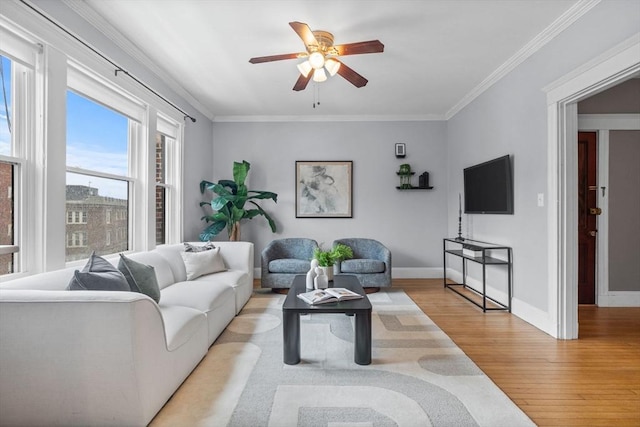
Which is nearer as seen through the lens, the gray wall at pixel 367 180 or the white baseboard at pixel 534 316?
the white baseboard at pixel 534 316

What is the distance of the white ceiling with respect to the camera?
263 cm

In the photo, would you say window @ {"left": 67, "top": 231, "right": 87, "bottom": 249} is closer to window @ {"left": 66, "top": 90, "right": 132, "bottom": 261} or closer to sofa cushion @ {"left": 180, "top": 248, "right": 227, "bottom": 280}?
window @ {"left": 66, "top": 90, "right": 132, "bottom": 261}

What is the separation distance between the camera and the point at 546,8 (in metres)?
2.66

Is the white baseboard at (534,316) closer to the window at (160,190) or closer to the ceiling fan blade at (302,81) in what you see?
the ceiling fan blade at (302,81)

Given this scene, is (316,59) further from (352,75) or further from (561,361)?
(561,361)

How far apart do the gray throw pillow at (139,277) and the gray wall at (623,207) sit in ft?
15.9

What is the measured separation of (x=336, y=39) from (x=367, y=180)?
9.16 ft

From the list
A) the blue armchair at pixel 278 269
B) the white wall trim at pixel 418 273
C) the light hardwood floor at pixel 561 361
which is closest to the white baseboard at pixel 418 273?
the white wall trim at pixel 418 273

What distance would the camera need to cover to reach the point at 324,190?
560 centimetres

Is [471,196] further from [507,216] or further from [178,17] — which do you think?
[178,17]

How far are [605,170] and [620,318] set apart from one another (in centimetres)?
168

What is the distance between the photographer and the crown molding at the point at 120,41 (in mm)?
2596

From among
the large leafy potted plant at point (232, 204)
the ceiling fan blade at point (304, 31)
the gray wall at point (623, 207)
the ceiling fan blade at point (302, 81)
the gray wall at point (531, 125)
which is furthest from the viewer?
the large leafy potted plant at point (232, 204)

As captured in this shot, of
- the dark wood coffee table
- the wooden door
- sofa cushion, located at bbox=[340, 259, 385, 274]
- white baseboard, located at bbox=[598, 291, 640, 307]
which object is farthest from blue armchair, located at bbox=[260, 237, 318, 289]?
white baseboard, located at bbox=[598, 291, 640, 307]
